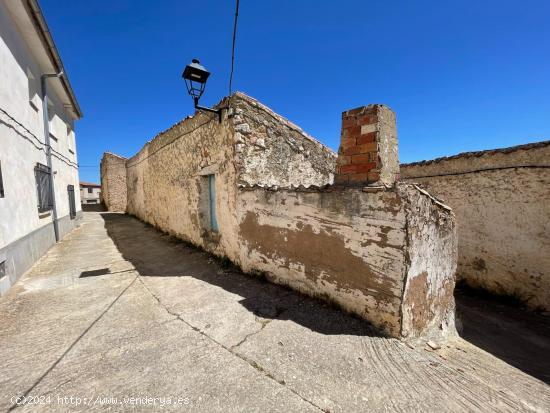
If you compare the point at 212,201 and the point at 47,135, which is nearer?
the point at 212,201

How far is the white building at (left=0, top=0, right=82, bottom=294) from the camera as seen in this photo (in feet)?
12.7

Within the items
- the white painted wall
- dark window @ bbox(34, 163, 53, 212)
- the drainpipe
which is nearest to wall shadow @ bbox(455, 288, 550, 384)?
the white painted wall

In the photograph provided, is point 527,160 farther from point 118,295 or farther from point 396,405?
point 118,295

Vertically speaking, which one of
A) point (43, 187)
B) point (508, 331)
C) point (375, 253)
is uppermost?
point (43, 187)

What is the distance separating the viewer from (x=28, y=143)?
4992mm

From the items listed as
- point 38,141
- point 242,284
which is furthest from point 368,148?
point 38,141

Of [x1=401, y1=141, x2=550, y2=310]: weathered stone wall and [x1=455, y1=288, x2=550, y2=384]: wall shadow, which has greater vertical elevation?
[x1=401, y1=141, x2=550, y2=310]: weathered stone wall

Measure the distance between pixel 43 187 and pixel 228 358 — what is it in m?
6.61

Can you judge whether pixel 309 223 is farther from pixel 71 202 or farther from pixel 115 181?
pixel 115 181

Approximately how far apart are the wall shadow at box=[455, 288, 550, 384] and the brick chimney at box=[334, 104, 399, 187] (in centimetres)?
246

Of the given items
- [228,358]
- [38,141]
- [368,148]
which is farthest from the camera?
[38,141]

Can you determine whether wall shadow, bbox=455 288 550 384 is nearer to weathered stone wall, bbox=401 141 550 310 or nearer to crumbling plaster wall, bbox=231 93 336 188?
weathered stone wall, bbox=401 141 550 310

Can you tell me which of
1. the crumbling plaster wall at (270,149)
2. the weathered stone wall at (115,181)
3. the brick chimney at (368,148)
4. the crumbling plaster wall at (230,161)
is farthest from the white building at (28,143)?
the weathered stone wall at (115,181)

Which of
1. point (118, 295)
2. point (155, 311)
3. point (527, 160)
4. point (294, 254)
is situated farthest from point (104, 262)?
point (527, 160)
